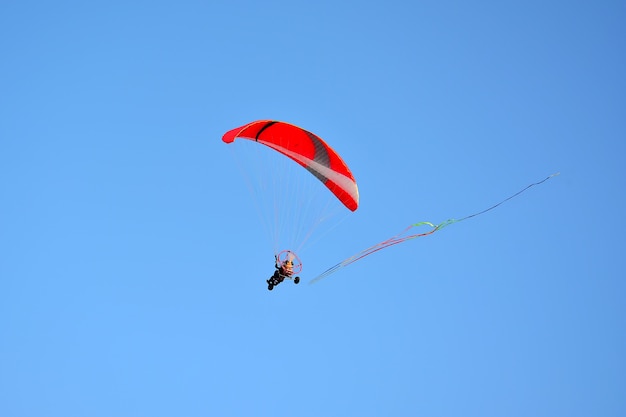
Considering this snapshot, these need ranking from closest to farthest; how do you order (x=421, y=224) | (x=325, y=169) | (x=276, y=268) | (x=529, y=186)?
(x=529, y=186) < (x=421, y=224) < (x=276, y=268) < (x=325, y=169)

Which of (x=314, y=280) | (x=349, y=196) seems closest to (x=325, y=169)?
(x=349, y=196)

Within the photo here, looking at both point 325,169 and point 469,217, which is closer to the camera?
point 469,217

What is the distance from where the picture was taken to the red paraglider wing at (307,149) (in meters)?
28.4

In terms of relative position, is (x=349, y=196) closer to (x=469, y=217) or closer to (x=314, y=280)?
(x=314, y=280)

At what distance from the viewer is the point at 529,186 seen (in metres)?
22.1

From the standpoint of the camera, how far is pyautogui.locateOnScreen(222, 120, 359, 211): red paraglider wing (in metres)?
28.4

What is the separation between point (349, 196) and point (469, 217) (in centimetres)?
759

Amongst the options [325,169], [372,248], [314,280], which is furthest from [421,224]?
[325,169]

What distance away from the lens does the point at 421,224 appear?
81.4 feet

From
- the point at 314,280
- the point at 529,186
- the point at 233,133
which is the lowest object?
the point at 314,280

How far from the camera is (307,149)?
2881 centimetres

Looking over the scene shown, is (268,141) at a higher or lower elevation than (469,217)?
higher

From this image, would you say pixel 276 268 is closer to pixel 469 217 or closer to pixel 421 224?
pixel 421 224

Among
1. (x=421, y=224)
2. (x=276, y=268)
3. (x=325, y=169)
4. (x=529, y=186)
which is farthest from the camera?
(x=325, y=169)
